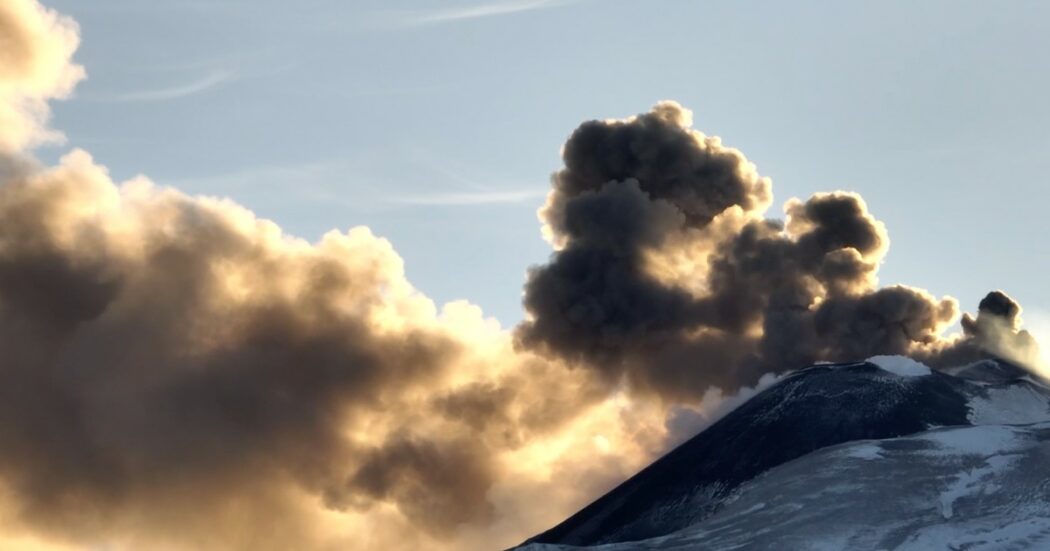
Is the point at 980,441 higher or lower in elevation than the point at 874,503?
higher

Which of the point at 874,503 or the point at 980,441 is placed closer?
the point at 874,503

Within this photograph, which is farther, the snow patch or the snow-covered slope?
the snow patch

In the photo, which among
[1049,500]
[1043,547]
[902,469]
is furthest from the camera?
[902,469]

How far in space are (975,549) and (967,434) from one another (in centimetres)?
3492

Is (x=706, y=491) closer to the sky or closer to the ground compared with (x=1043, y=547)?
closer to the sky

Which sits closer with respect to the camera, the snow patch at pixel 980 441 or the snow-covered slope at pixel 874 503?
the snow-covered slope at pixel 874 503

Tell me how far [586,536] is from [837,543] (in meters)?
37.4

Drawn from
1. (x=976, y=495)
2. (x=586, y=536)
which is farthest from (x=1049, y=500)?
(x=586, y=536)

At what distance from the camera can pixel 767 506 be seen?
185000 mm

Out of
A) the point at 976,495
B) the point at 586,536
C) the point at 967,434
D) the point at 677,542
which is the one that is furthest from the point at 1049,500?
the point at 586,536

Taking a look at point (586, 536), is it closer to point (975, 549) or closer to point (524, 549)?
point (524, 549)

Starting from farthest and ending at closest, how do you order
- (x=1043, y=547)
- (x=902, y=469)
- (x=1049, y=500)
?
1. (x=902, y=469)
2. (x=1049, y=500)
3. (x=1043, y=547)

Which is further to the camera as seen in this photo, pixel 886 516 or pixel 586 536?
pixel 586 536

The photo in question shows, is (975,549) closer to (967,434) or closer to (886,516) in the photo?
(886,516)
